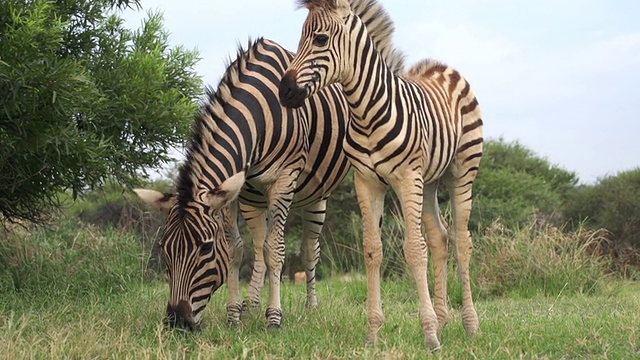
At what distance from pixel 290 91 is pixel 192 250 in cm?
140

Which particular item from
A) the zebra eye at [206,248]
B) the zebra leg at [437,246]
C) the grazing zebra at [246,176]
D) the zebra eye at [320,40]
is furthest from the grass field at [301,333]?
the zebra eye at [320,40]

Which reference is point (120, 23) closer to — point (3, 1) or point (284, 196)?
point (3, 1)

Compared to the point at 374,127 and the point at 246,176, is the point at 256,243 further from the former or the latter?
the point at 374,127

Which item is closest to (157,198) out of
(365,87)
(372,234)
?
(372,234)

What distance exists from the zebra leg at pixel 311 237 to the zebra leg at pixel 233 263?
3.58ft

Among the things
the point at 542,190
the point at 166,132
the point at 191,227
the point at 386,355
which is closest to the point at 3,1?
the point at 166,132

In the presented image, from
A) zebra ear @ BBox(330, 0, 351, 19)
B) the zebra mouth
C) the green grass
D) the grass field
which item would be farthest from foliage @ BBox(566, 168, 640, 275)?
the zebra mouth

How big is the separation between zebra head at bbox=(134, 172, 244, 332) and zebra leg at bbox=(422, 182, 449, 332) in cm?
159

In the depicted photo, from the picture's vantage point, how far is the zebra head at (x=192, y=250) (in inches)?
224

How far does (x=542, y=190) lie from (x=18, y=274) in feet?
45.6

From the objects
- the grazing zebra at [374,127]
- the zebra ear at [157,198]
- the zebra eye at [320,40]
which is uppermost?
the zebra eye at [320,40]

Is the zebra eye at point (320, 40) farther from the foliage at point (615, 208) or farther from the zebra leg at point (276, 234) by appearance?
the foliage at point (615, 208)

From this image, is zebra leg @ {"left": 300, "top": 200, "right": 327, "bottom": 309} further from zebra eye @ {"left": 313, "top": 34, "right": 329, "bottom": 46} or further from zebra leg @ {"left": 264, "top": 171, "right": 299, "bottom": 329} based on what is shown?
zebra eye @ {"left": 313, "top": 34, "right": 329, "bottom": 46}

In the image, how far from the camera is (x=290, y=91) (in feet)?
17.3
